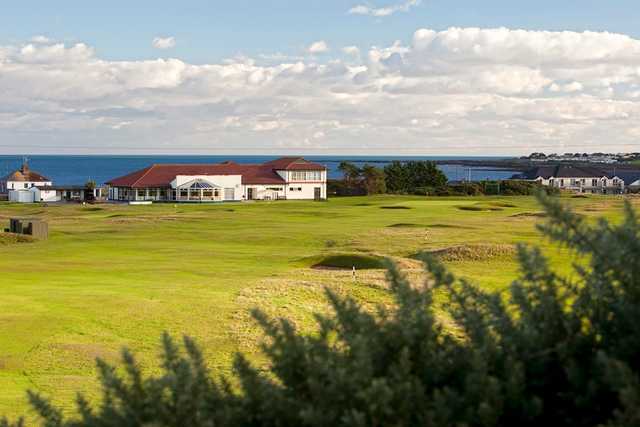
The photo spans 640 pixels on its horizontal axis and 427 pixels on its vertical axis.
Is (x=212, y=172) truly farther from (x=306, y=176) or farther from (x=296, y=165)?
(x=306, y=176)

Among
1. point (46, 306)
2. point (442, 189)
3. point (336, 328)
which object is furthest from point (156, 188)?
point (336, 328)

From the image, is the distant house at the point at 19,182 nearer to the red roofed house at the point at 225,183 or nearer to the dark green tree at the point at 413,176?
the red roofed house at the point at 225,183

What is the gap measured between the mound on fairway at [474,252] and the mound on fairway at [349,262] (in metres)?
2.61

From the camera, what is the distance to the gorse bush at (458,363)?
461 cm

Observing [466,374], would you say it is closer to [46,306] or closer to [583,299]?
[583,299]

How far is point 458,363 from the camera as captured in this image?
200 inches

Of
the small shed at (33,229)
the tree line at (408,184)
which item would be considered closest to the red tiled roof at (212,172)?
the tree line at (408,184)

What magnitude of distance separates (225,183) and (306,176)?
1329 centimetres

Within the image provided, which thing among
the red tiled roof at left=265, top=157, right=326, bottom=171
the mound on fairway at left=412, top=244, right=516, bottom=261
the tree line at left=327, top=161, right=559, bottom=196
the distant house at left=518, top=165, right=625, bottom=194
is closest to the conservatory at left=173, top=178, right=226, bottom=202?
the red tiled roof at left=265, top=157, right=326, bottom=171

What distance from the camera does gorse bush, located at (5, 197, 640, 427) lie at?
15.1 ft

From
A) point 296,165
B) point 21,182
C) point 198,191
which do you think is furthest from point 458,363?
point 21,182

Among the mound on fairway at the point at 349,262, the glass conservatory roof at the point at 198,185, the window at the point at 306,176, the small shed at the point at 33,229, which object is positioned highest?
the window at the point at 306,176

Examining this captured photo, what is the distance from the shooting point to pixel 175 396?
5.14 metres

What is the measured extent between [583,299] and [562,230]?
0.50 metres
